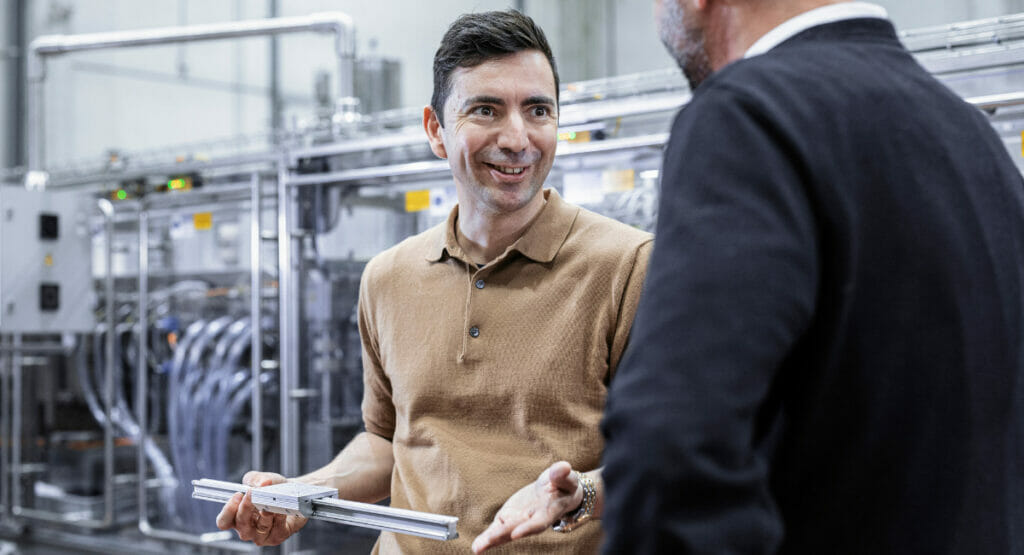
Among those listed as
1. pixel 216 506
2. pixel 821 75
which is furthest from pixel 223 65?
pixel 821 75

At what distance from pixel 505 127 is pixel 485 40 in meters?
0.14

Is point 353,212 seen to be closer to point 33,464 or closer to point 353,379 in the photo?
point 353,379

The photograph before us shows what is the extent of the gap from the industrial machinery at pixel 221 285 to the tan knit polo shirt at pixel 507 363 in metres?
1.79

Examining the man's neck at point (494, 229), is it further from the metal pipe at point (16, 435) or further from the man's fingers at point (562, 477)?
the metal pipe at point (16, 435)

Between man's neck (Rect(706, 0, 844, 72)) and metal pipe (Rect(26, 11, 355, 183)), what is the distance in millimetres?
3625

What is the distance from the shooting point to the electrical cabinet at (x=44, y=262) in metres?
4.81

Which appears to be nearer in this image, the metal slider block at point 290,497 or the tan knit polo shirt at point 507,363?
the metal slider block at point 290,497

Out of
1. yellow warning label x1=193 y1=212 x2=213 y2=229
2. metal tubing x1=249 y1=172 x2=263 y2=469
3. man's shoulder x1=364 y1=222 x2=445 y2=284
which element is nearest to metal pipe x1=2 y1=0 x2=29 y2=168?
yellow warning label x1=193 y1=212 x2=213 y2=229

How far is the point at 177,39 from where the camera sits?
15.1 ft

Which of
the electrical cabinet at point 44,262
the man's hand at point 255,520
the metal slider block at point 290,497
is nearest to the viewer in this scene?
the metal slider block at point 290,497

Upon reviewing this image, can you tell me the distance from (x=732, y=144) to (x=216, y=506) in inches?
184

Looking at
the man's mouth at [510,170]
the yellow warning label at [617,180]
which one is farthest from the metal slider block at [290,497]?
the yellow warning label at [617,180]

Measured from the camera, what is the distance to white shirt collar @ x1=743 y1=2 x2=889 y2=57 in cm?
78

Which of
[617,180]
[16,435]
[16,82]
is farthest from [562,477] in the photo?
[16,82]
